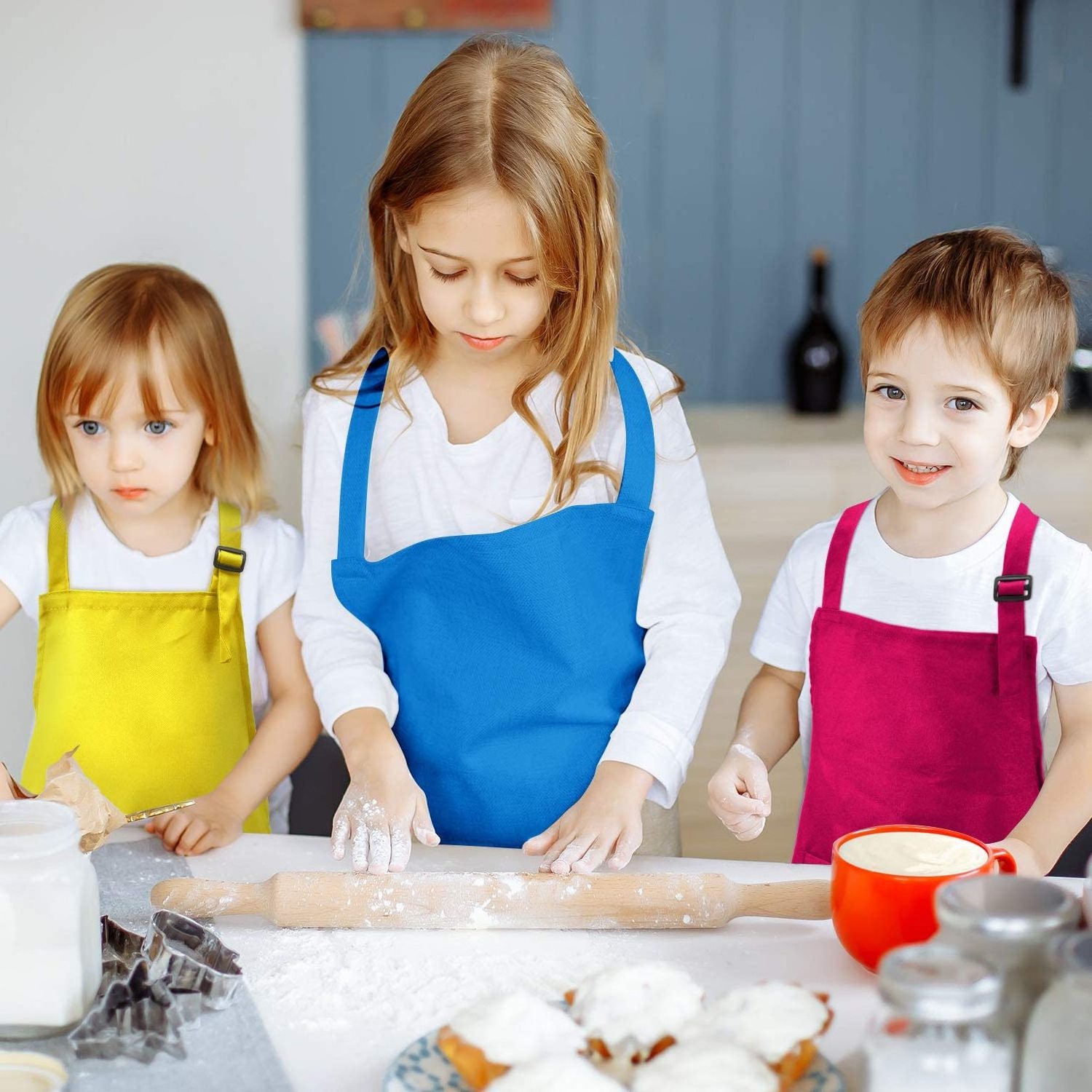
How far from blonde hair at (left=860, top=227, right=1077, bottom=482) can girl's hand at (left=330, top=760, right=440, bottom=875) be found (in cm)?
57

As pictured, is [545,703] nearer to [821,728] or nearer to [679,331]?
[821,728]

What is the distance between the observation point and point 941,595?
1311mm

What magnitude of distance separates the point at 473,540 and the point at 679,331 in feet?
5.27

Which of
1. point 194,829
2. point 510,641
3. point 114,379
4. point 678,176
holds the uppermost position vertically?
point 678,176

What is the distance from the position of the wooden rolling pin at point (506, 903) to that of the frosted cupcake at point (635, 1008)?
17 centimetres

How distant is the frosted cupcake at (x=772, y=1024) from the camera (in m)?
0.72

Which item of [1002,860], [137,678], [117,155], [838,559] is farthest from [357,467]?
[117,155]

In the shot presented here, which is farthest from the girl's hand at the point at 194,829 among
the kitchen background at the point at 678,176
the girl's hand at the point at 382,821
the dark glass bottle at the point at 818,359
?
the dark glass bottle at the point at 818,359

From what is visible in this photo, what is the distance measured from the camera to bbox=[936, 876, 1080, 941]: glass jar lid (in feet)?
2.03

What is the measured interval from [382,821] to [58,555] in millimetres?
612

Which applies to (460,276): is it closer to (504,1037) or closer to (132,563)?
(132,563)

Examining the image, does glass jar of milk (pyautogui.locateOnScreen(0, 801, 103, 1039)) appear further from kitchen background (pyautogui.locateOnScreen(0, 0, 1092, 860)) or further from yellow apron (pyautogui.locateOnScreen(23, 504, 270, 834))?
kitchen background (pyautogui.locateOnScreen(0, 0, 1092, 860))

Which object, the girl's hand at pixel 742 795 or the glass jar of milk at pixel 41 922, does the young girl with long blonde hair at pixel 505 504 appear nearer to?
the girl's hand at pixel 742 795

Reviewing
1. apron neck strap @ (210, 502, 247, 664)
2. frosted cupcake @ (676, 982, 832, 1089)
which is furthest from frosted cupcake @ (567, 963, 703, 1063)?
apron neck strap @ (210, 502, 247, 664)
